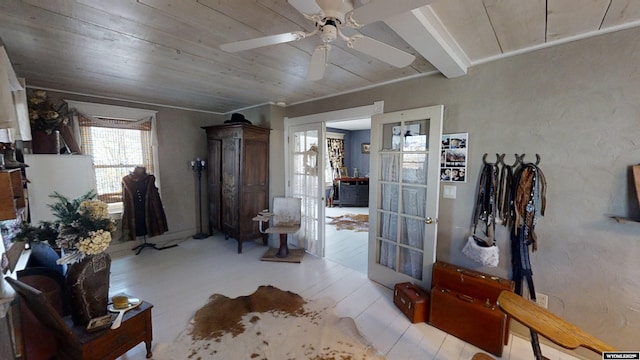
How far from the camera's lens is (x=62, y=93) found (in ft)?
10.3

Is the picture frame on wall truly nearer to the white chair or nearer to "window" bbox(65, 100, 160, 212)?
the white chair

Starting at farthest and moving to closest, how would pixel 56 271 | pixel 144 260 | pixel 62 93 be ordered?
pixel 144 260 → pixel 62 93 → pixel 56 271

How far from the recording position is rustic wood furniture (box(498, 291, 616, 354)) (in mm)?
1216

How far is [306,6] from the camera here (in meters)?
1.04

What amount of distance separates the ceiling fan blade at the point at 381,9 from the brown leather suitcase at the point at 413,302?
7.29 feet

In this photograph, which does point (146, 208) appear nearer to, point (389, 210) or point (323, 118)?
point (323, 118)

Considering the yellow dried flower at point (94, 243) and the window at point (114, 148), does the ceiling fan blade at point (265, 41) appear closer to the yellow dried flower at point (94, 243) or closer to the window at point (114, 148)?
the yellow dried flower at point (94, 243)

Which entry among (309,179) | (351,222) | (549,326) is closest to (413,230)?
(549,326)

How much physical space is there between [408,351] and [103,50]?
337 cm

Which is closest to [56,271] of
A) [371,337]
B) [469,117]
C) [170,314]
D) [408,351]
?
[170,314]

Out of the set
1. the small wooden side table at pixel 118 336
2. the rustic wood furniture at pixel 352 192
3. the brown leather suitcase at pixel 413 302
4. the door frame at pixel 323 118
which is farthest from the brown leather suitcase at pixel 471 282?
the rustic wood furniture at pixel 352 192

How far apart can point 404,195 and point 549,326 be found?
1.47 m

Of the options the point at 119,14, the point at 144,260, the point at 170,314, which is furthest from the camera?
the point at 144,260

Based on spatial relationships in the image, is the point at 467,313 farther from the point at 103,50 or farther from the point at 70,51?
the point at 70,51
